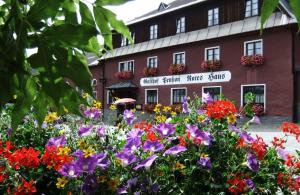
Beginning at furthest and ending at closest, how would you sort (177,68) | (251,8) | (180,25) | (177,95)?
(180,25) < (177,95) < (177,68) < (251,8)

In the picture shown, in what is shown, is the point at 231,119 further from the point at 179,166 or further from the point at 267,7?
the point at 267,7

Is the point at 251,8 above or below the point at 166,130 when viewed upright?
above

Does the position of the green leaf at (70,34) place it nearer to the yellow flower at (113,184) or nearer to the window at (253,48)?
the yellow flower at (113,184)

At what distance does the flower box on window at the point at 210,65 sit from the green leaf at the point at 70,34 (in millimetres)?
22164

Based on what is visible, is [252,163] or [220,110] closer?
[252,163]

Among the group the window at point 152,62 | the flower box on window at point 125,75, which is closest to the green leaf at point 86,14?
the window at point 152,62

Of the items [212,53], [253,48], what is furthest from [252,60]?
[212,53]

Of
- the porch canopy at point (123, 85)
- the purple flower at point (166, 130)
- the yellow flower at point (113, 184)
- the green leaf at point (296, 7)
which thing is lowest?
the yellow flower at point (113, 184)

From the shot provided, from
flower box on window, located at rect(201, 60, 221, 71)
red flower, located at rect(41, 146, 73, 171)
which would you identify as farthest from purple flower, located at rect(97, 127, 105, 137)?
flower box on window, located at rect(201, 60, 221, 71)

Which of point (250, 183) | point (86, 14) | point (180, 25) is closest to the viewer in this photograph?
point (86, 14)

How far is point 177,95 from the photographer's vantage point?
25.5m

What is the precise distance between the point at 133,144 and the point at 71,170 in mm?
474

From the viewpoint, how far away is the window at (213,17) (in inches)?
919

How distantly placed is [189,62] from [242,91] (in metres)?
4.27
